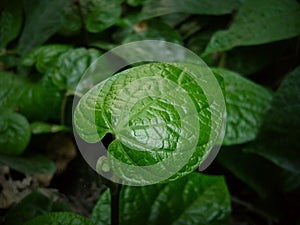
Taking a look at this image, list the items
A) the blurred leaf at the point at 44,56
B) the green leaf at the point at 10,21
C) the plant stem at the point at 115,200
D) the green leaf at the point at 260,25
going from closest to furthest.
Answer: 1. the plant stem at the point at 115,200
2. the green leaf at the point at 260,25
3. the blurred leaf at the point at 44,56
4. the green leaf at the point at 10,21

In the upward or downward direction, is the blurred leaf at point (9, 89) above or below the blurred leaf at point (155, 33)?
below

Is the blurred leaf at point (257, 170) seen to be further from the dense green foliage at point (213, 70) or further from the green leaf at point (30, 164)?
the green leaf at point (30, 164)

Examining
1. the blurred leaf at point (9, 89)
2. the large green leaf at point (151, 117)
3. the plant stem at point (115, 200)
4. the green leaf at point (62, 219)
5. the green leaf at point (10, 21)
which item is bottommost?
the blurred leaf at point (9, 89)

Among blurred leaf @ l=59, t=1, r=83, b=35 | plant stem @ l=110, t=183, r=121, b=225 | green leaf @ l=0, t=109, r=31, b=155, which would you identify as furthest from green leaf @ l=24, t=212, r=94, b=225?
blurred leaf @ l=59, t=1, r=83, b=35

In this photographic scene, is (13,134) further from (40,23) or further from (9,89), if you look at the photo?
(40,23)

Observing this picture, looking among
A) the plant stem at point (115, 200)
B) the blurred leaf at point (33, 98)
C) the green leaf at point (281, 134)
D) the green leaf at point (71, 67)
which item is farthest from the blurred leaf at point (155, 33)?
the plant stem at point (115, 200)

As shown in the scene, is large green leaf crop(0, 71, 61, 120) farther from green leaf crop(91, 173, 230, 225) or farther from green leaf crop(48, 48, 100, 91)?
green leaf crop(91, 173, 230, 225)

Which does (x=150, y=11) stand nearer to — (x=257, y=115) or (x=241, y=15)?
(x=241, y=15)

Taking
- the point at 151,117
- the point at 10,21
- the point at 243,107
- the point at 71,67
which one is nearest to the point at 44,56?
the point at 71,67
